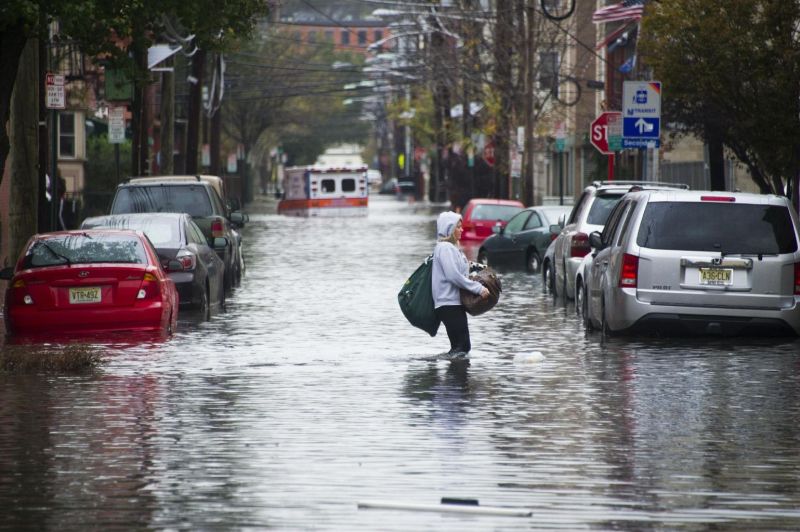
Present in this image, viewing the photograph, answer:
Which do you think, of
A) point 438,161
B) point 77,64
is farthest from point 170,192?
point 438,161

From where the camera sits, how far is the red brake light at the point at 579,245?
909 inches

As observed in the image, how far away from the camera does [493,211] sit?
4534 cm

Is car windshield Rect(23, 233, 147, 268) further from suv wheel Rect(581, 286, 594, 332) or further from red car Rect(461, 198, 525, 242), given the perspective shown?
red car Rect(461, 198, 525, 242)

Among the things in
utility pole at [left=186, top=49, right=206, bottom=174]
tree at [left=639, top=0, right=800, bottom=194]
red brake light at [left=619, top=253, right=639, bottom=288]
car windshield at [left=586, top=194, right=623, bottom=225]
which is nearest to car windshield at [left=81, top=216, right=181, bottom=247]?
car windshield at [left=586, top=194, right=623, bottom=225]

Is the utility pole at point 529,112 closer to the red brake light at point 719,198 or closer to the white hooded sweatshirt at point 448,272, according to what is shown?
the red brake light at point 719,198

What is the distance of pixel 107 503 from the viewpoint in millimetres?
8805

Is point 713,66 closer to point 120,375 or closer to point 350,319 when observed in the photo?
point 350,319

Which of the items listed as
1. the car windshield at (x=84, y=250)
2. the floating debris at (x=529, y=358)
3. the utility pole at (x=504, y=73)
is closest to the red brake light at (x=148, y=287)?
the car windshield at (x=84, y=250)

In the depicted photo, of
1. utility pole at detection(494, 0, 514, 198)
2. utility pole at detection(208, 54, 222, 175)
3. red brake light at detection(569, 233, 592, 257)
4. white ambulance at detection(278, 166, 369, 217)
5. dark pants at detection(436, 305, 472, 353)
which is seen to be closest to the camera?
dark pants at detection(436, 305, 472, 353)

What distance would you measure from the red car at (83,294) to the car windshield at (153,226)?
3.05m

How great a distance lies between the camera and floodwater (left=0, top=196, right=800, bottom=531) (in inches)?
340

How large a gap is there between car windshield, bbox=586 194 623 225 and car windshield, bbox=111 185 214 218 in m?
7.01

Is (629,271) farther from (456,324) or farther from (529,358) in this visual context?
(456,324)

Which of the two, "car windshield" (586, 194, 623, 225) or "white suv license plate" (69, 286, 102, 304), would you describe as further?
"car windshield" (586, 194, 623, 225)
